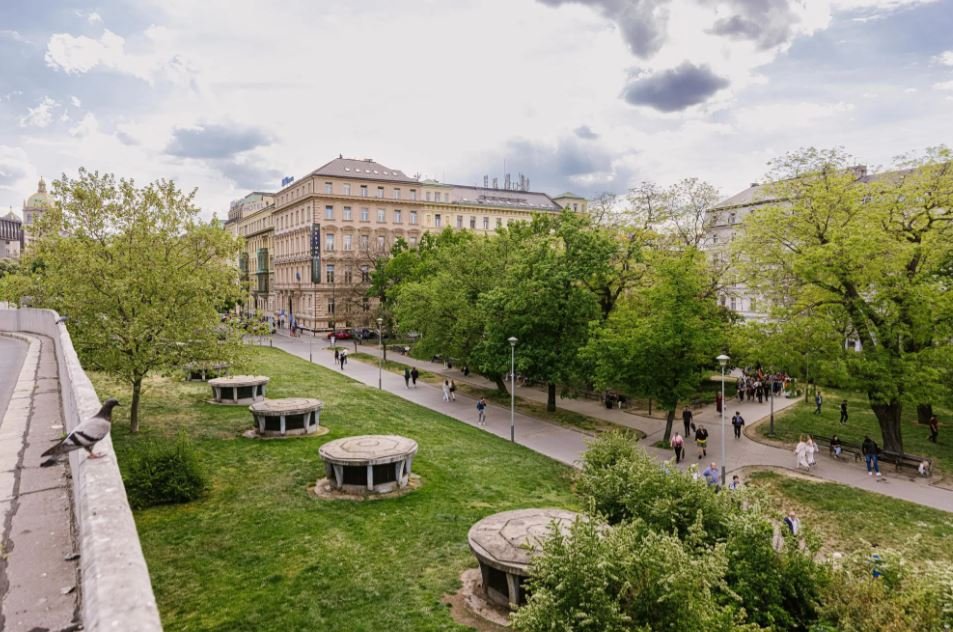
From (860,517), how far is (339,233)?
203ft

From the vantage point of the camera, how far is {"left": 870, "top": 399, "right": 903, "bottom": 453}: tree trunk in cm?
2552

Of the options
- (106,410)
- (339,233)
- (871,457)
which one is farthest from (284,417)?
(339,233)

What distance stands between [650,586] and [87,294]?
1882cm

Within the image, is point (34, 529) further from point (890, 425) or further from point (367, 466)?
point (890, 425)

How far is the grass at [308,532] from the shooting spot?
10.5m

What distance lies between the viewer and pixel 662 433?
30.1 meters

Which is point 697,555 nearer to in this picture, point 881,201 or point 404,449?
point 404,449

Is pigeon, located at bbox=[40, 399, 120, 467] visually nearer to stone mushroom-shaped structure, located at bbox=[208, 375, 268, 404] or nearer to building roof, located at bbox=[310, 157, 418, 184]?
stone mushroom-shaped structure, located at bbox=[208, 375, 268, 404]

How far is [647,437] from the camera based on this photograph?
96.2 feet

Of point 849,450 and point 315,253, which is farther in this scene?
point 315,253

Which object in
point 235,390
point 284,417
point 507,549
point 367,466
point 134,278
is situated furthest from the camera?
point 235,390

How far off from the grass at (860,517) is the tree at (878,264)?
212 inches

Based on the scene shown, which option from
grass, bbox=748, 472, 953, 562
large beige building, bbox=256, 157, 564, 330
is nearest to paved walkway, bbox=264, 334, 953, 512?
grass, bbox=748, 472, 953, 562

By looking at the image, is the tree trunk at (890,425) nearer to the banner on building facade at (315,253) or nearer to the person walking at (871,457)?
the person walking at (871,457)
